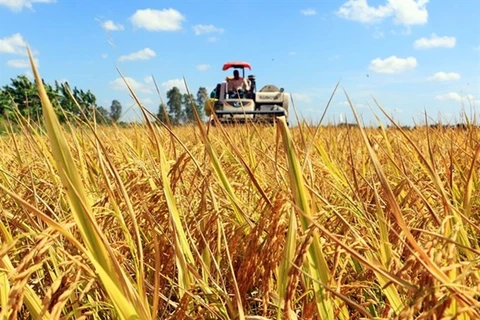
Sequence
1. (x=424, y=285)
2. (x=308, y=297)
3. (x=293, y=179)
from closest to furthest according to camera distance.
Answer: (x=424, y=285), (x=293, y=179), (x=308, y=297)

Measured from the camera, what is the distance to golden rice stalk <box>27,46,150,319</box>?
0.38m

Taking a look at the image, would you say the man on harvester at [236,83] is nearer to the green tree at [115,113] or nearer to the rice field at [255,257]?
the green tree at [115,113]

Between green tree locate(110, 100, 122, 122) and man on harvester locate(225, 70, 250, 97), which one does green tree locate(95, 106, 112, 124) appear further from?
man on harvester locate(225, 70, 250, 97)

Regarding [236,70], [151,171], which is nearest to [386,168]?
[151,171]

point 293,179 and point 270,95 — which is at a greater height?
point 270,95

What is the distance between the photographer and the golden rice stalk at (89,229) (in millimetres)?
382

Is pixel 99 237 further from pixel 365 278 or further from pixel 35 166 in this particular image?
pixel 35 166

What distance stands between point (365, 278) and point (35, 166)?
1.09m

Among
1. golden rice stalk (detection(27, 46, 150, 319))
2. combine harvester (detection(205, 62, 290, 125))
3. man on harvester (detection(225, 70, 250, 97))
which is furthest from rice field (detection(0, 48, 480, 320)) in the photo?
man on harvester (detection(225, 70, 250, 97))

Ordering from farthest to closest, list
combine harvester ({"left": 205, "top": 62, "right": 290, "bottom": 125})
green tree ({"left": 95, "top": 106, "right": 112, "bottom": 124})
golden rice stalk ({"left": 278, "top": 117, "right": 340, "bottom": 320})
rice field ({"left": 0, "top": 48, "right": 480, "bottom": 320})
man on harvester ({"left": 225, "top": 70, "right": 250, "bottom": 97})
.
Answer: man on harvester ({"left": 225, "top": 70, "right": 250, "bottom": 97}) < combine harvester ({"left": 205, "top": 62, "right": 290, "bottom": 125}) < green tree ({"left": 95, "top": 106, "right": 112, "bottom": 124}) < golden rice stalk ({"left": 278, "top": 117, "right": 340, "bottom": 320}) < rice field ({"left": 0, "top": 48, "right": 480, "bottom": 320})

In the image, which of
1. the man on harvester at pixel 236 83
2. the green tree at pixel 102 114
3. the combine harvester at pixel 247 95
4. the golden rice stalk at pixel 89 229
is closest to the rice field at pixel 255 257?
the golden rice stalk at pixel 89 229

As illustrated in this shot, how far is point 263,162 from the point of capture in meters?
1.12

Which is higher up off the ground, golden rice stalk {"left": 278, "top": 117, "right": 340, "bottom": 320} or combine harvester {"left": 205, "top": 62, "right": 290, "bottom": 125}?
combine harvester {"left": 205, "top": 62, "right": 290, "bottom": 125}

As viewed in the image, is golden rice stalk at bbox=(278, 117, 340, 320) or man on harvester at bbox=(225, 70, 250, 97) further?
man on harvester at bbox=(225, 70, 250, 97)
